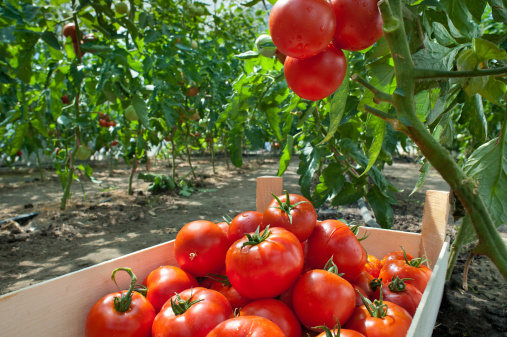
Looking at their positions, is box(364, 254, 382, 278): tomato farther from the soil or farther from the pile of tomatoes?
the soil

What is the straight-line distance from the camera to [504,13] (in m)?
0.69

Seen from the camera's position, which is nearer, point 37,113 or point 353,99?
point 353,99

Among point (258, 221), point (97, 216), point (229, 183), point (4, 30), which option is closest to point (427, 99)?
point (258, 221)

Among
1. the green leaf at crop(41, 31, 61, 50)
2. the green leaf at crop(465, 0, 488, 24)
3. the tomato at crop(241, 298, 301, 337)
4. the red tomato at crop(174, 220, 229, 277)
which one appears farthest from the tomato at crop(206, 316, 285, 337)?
the green leaf at crop(41, 31, 61, 50)

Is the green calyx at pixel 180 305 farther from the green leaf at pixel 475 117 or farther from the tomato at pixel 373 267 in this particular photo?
the green leaf at pixel 475 117

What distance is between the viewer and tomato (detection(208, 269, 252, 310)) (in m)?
0.92

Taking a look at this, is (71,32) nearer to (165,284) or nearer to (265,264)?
(165,284)

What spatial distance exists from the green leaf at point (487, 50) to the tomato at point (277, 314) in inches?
27.2

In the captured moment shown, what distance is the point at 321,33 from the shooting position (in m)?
0.57

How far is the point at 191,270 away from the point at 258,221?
275 mm

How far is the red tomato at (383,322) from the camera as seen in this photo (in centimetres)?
72

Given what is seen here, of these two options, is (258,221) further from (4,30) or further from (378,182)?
(4,30)

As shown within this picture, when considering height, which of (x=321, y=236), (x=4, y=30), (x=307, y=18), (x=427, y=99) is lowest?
(x=321, y=236)

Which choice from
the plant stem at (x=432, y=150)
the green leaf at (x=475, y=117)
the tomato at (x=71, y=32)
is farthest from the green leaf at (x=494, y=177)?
the tomato at (x=71, y=32)
